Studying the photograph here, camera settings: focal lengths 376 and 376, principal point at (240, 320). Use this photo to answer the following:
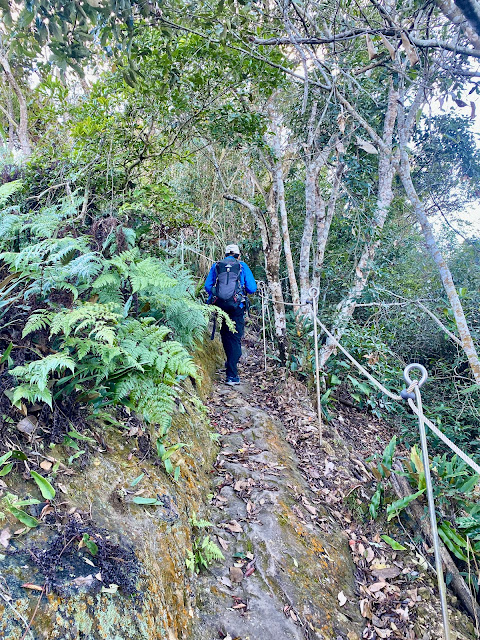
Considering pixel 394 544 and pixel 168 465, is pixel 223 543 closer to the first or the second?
pixel 168 465

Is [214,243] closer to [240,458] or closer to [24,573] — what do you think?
[240,458]

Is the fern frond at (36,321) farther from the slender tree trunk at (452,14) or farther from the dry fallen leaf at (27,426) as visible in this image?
the slender tree trunk at (452,14)

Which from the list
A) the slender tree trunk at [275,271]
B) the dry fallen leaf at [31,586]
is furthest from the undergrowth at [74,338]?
the slender tree trunk at [275,271]

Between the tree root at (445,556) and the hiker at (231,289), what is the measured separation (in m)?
2.89

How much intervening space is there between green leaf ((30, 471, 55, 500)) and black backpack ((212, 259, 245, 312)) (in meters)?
3.77

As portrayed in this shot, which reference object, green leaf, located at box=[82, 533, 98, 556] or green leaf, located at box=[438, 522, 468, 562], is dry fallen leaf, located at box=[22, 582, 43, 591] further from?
green leaf, located at box=[438, 522, 468, 562]

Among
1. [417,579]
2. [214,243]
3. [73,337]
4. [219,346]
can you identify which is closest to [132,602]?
[73,337]

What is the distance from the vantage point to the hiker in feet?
18.5

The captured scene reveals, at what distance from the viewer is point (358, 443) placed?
5949mm

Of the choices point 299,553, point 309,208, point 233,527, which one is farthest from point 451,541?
point 309,208

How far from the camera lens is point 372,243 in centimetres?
658

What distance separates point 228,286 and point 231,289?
0.22 feet

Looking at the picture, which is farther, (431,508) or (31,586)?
(431,508)

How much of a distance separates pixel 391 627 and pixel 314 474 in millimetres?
1628
